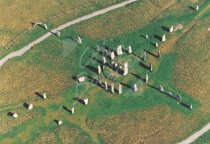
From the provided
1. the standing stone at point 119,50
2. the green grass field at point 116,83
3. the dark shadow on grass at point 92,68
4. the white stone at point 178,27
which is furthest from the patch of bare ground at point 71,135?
the white stone at point 178,27

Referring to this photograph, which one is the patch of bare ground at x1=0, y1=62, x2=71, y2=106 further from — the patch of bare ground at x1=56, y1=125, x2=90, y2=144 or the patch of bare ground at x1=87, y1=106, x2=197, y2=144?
the patch of bare ground at x1=87, y1=106, x2=197, y2=144

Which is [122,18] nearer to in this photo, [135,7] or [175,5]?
[135,7]

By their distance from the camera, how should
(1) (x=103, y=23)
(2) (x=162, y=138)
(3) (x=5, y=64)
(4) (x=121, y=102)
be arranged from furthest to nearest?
(1) (x=103, y=23)
(3) (x=5, y=64)
(4) (x=121, y=102)
(2) (x=162, y=138)

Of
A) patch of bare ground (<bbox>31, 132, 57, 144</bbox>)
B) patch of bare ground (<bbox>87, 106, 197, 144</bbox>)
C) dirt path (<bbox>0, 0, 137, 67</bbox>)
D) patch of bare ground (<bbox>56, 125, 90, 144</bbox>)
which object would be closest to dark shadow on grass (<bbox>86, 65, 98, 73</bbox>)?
patch of bare ground (<bbox>87, 106, 197, 144</bbox>)

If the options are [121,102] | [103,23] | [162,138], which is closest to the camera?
[162,138]

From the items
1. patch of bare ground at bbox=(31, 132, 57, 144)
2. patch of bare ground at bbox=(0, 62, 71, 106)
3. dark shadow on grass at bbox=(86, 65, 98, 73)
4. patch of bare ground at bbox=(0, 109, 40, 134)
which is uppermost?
dark shadow on grass at bbox=(86, 65, 98, 73)

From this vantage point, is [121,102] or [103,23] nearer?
[121,102]

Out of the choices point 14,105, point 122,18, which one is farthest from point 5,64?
point 122,18

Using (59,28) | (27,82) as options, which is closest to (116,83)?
(27,82)
